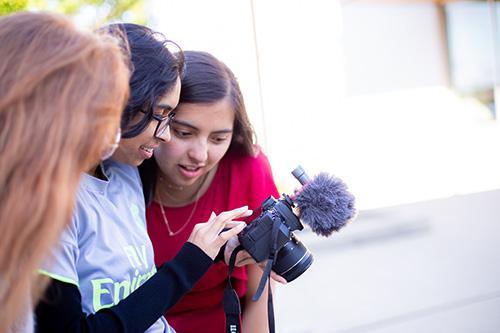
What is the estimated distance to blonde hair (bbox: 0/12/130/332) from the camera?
89 cm

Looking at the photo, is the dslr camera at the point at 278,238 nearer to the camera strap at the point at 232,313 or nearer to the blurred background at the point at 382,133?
the camera strap at the point at 232,313

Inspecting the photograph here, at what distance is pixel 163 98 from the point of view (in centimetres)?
137

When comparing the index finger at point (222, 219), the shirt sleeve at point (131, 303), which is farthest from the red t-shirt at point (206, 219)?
the shirt sleeve at point (131, 303)

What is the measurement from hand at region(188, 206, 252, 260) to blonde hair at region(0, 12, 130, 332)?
450 mm

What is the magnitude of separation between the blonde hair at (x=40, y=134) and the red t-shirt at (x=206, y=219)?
0.76 meters

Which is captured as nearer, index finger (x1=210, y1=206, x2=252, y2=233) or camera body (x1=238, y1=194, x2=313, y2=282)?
index finger (x1=210, y1=206, x2=252, y2=233)

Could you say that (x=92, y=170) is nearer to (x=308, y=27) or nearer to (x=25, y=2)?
(x=25, y=2)

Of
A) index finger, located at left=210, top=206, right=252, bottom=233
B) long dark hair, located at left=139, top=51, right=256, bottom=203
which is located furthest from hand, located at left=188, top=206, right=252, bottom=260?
long dark hair, located at left=139, top=51, right=256, bottom=203

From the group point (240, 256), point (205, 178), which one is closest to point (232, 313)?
point (240, 256)

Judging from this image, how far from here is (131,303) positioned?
1.22 metres

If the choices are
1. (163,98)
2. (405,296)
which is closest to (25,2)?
(163,98)

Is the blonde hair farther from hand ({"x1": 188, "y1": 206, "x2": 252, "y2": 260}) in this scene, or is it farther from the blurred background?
the blurred background

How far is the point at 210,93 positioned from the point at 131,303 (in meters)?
0.64

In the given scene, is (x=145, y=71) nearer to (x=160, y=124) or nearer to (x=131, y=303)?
(x=160, y=124)
